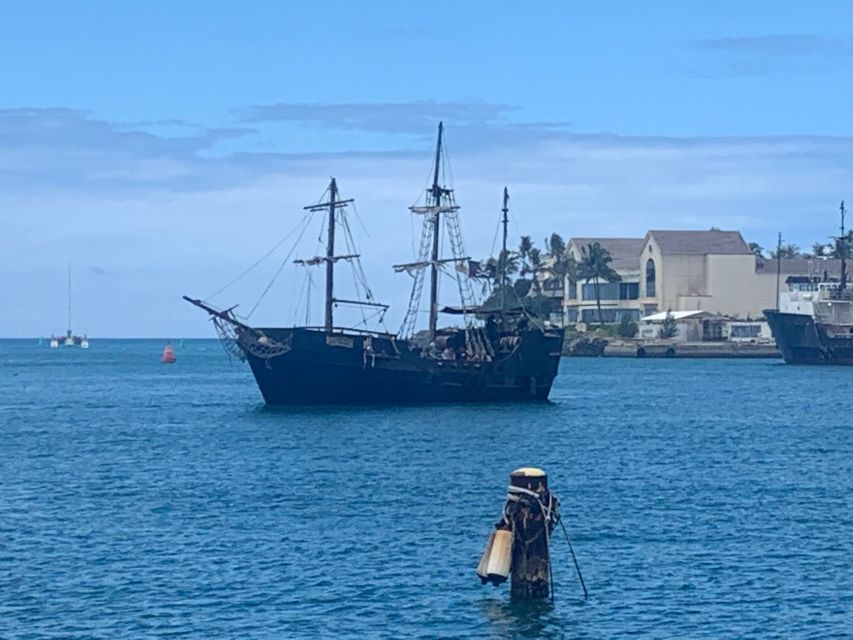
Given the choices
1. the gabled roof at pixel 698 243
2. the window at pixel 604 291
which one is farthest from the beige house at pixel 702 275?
the window at pixel 604 291

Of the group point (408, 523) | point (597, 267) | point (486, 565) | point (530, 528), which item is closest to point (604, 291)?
point (597, 267)

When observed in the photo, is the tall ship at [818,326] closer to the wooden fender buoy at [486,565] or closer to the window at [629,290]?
the window at [629,290]

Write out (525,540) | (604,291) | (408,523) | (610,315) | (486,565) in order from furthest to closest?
(610,315)
(604,291)
(408,523)
(486,565)
(525,540)

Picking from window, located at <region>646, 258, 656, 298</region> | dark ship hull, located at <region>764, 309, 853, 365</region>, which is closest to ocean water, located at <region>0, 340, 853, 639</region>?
dark ship hull, located at <region>764, 309, 853, 365</region>

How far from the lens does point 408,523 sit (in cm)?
3522

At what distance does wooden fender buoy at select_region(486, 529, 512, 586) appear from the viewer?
25844mm

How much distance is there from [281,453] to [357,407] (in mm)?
16508

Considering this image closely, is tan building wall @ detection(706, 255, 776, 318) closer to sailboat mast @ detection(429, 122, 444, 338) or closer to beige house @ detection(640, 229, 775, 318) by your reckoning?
beige house @ detection(640, 229, 775, 318)

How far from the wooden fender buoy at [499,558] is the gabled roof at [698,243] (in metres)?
128

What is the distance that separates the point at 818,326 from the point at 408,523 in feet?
303

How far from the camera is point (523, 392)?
73438 millimetres

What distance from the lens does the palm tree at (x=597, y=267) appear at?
158m

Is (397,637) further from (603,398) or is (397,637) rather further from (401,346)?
(603,398)

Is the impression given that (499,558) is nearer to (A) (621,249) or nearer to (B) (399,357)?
(B) (399,357)
